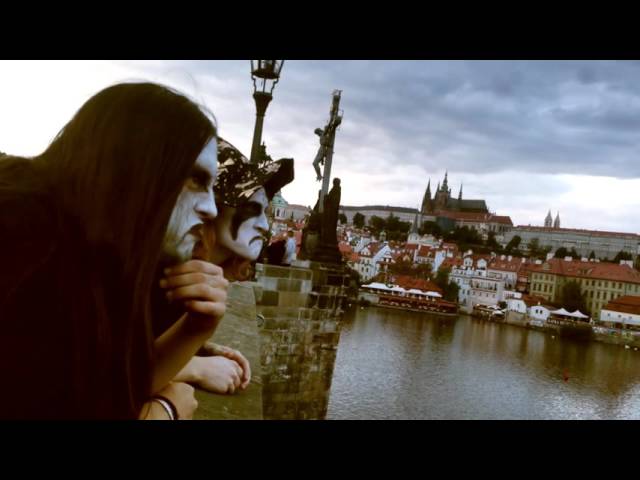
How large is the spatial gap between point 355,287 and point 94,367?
12.9m

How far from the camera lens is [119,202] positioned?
72cm

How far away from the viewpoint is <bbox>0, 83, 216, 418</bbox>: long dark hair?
701 millimetres

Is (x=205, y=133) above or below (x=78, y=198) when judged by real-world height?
above

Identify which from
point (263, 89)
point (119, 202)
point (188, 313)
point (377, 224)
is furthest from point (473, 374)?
point (119, 202)

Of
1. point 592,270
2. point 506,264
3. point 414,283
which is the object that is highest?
point 506,264

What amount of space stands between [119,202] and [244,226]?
0.59m

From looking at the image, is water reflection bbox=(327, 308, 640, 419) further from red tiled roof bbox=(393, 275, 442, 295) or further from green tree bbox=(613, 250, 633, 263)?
green tree bbox=(613, 250, 633, 263)

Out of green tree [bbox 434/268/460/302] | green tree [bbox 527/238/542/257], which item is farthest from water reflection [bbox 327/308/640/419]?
green tree [bbox 527/238/542/257]

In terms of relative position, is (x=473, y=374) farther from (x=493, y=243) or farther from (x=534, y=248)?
(x=493, y=243)

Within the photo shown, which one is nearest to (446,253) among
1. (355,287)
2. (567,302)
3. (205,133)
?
(355,287)

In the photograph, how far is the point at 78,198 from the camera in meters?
0.69

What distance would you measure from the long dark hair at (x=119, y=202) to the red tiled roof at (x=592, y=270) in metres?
4.90

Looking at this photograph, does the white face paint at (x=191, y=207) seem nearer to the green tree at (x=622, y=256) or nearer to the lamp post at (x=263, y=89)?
the lamp post at (x=263, y=89)
